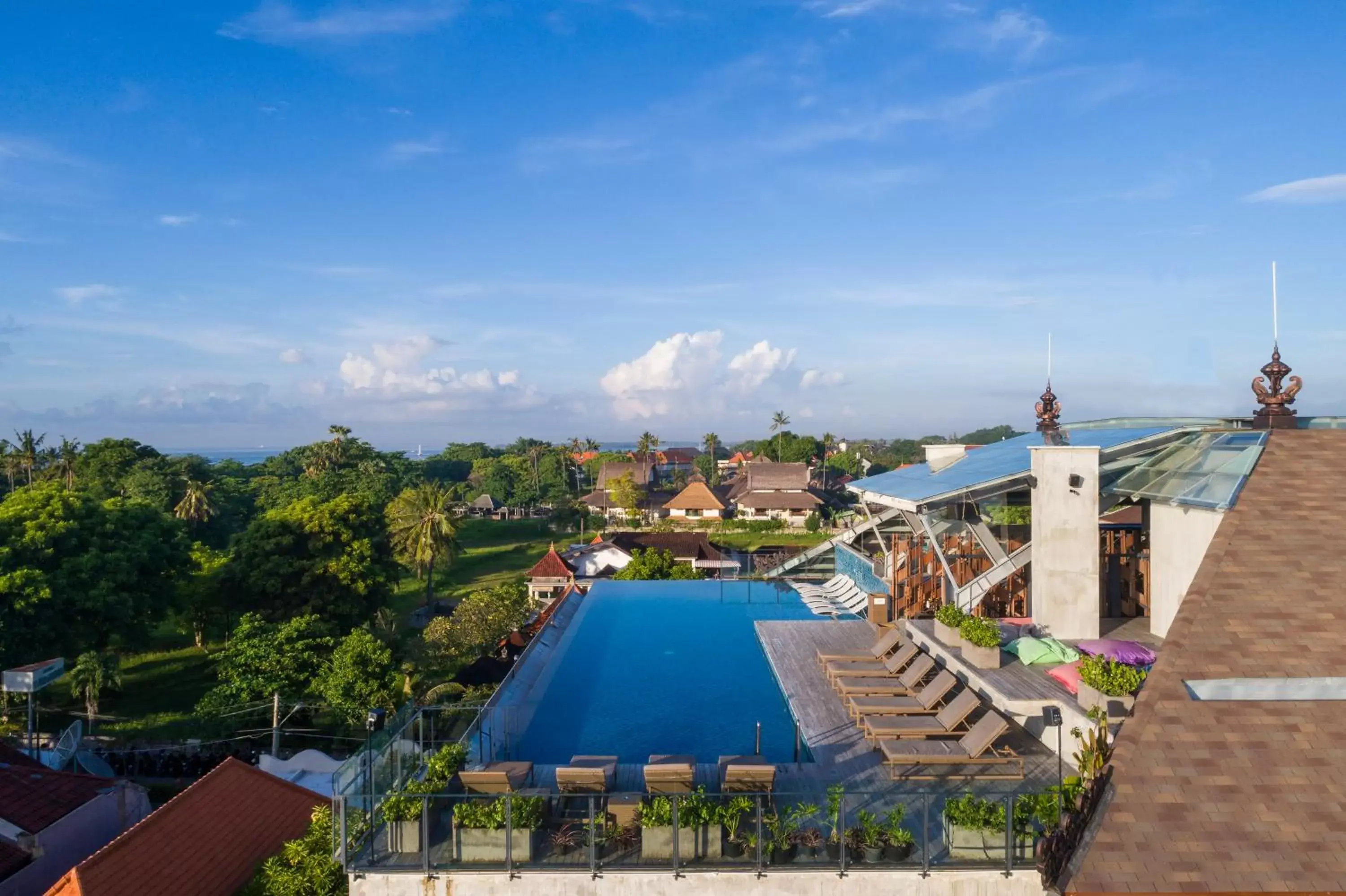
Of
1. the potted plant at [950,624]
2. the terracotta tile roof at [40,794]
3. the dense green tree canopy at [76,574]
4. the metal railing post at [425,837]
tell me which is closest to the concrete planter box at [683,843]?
the metal railing post at [425,837]

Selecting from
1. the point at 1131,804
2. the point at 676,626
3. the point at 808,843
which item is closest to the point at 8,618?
the point at 676,626

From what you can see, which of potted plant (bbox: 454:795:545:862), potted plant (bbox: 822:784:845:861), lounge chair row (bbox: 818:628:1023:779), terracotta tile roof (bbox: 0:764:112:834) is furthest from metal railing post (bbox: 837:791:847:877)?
terracotta tile roof (bbox: 0:764:112:834)

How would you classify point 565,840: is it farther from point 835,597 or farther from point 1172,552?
point 835,597

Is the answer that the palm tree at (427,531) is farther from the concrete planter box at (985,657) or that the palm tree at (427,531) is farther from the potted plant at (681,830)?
the potted plant at (681,830)

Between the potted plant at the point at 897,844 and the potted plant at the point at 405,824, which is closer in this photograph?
the potted plant at the point at 897,844

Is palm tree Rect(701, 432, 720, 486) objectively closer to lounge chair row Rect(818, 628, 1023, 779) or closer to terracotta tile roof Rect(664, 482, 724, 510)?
terracotta tile roof Rect(664, 482, 724, 510)

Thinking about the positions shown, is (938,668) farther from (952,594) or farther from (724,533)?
(724,533)

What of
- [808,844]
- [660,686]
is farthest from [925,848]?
[660,686]
